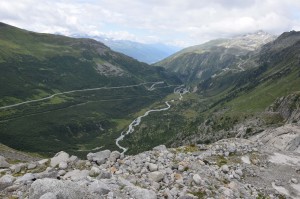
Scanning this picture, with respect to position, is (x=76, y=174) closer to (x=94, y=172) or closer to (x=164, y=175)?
(x=94, y=172)

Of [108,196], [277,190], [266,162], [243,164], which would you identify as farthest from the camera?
[266,162]

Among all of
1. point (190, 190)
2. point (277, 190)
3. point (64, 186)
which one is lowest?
point (277, 190)

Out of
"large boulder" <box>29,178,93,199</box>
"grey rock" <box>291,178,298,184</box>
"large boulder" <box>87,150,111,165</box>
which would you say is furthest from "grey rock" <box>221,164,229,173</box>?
"large boulder" <box>29,178,93,199</box>

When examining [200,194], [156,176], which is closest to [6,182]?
[156,176]

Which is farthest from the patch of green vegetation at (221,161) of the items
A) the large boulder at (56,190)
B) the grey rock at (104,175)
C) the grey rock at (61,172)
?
the large boulder at (56,190)

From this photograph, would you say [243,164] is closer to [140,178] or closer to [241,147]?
[241,147]

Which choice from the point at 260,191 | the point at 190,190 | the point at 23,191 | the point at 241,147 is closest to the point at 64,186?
the point at 23,191

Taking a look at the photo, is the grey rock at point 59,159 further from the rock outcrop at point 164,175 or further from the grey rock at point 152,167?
the grey rock at point 152,167

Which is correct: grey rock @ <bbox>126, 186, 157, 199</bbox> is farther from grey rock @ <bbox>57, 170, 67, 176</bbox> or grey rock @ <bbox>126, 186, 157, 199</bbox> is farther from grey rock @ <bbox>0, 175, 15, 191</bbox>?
grey rock @ <bbox>0, 175, 15, 191</bbox>
